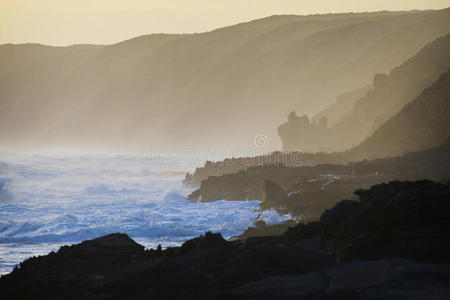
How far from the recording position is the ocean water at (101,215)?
3172cm

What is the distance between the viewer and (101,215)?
127ft

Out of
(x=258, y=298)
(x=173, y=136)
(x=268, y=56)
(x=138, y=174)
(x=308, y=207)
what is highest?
(x=268, y=56)

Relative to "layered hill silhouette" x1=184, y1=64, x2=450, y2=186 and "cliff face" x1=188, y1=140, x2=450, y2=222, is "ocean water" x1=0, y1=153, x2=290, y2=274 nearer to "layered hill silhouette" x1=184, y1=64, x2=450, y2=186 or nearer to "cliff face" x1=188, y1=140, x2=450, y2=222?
"cliff face" x1=188, y1=140, x2=450, y2=222

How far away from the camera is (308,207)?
32.6m

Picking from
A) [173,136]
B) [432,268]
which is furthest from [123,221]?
[173,136]

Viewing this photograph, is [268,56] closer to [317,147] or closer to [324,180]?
[317,147]

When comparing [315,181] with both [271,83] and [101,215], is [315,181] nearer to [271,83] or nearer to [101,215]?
[101,215]

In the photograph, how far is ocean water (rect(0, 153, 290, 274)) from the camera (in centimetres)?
3172

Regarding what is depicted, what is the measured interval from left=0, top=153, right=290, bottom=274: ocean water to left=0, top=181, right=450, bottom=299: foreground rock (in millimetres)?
8276

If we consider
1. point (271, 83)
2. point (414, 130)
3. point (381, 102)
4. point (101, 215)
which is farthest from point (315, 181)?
point (271, 83)

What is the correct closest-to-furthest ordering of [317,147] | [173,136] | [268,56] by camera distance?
[317,147]
[173,136]
[268,56]

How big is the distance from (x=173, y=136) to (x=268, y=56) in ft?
124

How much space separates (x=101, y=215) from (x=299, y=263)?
24396 millimetres

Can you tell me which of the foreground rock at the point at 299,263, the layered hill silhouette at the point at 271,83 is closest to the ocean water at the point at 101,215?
the foreground rock at the point at 299,263
